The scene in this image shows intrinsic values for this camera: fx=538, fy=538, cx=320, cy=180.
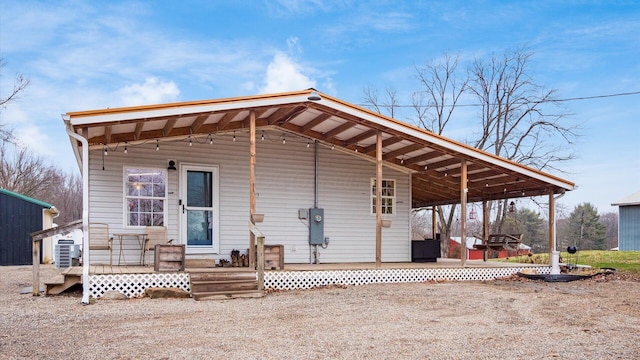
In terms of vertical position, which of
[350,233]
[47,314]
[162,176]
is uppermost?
[162,176]

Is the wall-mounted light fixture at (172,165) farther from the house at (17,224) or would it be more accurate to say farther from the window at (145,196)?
the house at (17,224)

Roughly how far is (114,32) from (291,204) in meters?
9.15

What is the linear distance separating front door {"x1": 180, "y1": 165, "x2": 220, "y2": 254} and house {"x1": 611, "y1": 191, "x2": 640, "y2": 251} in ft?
71.9

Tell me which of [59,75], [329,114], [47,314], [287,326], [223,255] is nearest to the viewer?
[287,326]

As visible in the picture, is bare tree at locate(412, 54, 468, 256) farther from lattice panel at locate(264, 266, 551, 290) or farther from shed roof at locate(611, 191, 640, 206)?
lattice panel at locate(264, 266, 551, 290)

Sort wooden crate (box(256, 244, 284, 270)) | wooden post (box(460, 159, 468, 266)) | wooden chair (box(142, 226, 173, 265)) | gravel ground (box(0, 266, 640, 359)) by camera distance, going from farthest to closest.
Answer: wooden post (box(460, 159, 468, 266)), wooden chair (box(142, 226, 173, 265)), wooden crate (box(256, 244, 284, 270)), gravel ground (box(0, 266, 640, 359))

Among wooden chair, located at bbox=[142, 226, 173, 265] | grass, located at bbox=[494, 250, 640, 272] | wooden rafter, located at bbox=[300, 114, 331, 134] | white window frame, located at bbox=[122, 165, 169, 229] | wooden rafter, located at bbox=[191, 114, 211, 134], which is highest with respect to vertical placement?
wooden rafter, located at bbox=[300, 114, 331, 134]

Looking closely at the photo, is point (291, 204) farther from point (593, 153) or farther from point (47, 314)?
point (593, 153)

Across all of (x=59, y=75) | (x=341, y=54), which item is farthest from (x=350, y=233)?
(x=59, y=75)

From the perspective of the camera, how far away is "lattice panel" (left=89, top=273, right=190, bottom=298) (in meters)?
7.88

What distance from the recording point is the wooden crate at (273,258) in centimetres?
920

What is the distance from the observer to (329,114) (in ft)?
32.5

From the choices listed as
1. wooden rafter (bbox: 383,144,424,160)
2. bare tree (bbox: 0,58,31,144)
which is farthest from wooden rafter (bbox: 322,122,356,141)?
bare tree (bbox: 0,58,31,144)

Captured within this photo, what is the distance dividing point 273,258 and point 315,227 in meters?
2.43
